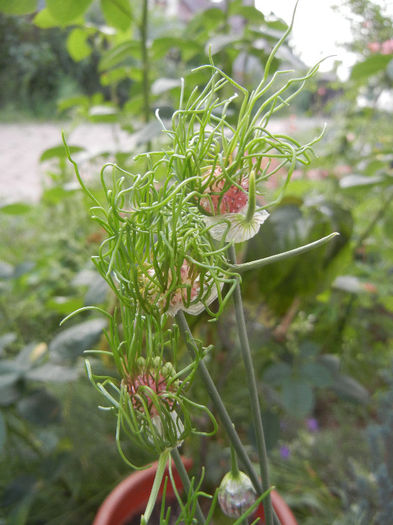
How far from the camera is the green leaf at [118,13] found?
53 cm

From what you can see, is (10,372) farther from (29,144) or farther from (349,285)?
(29,144)

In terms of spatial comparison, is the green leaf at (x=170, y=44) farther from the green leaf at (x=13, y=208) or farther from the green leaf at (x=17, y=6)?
the green leaf at (x=13, y=208)

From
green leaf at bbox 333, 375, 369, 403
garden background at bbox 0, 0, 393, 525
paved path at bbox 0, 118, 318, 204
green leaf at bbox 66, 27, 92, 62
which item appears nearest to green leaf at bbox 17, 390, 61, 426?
garden background at bbox 0, 0, 393, 525

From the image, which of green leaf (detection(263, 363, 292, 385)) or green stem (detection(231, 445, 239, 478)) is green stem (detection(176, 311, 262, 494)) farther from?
green leaf (detection(263, 363, 292, 385))

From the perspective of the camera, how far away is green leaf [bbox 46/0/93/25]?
0.45 meters

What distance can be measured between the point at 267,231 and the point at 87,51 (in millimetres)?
476

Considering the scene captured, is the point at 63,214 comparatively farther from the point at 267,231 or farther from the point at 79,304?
the point at 267,231

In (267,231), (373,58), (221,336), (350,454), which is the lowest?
(350,454)

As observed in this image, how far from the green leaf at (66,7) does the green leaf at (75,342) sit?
0.34 m

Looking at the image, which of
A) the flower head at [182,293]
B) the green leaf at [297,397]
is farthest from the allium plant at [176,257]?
the green leaf at [297,397]

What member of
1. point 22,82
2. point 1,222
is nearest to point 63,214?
point 1,222

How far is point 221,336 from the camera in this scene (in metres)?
0.53

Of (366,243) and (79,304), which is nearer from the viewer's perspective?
(79,304)

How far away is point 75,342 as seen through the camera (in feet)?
1.62
